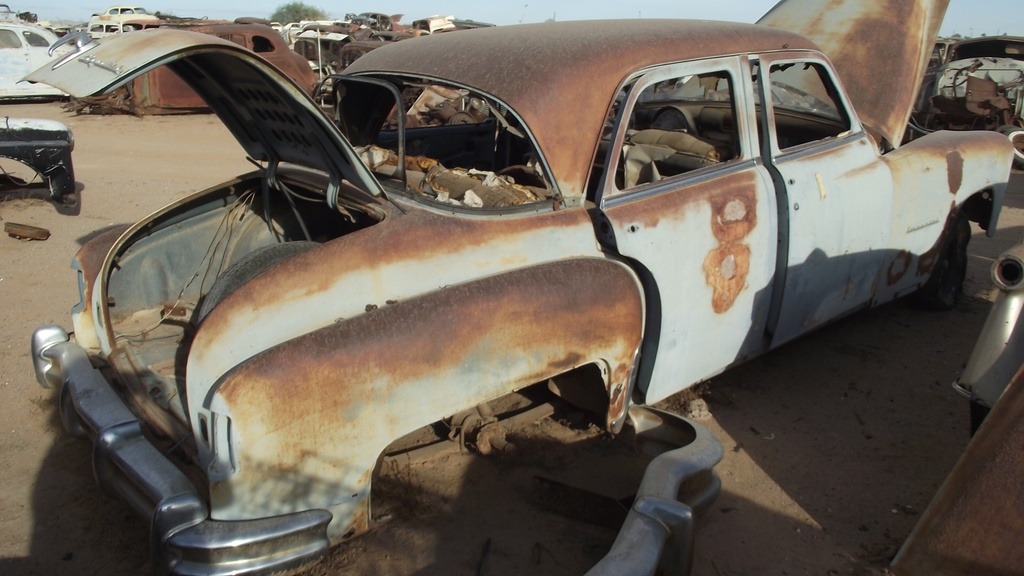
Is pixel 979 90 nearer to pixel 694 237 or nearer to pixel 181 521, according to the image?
pixel 694 237

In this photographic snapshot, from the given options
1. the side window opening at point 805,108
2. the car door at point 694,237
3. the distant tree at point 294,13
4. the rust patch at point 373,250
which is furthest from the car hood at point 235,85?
the distant tree at point 294,13

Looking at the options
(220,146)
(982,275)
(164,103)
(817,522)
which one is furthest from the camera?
(164,103)

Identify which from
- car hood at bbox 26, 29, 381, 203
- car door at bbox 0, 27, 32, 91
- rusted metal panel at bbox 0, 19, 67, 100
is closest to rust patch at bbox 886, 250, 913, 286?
car hood at bbox 26, 29, 381, 203

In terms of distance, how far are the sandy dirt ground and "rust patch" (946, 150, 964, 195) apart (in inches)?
37.8

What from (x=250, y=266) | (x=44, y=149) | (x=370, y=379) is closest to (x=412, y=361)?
(x=370, y=379)

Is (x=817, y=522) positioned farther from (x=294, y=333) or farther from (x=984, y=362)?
(x=294, y=333)

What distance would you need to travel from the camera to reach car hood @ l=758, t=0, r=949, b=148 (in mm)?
4172

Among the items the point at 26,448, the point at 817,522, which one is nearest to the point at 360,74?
the point at 26,448

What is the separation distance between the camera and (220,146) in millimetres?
11359

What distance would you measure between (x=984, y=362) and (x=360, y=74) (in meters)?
2.83

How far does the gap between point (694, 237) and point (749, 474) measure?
42.2 inches

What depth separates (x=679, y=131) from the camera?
4.04 m

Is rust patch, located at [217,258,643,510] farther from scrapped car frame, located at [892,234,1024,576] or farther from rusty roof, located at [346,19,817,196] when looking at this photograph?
scrapped car frame, located at [892,234,1024,576]

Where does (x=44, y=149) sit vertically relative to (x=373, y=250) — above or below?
below
